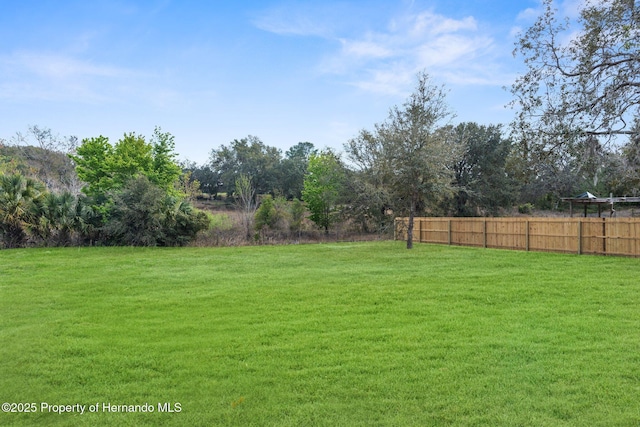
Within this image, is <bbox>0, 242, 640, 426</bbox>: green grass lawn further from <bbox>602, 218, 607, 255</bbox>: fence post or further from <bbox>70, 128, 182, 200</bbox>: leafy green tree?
<bbox>70, 128, 182, 200</bbox>: leafy green tree

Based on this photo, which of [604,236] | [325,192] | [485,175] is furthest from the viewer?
[485,175]

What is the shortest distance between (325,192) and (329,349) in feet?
87.0

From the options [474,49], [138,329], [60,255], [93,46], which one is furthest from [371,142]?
[138,329]

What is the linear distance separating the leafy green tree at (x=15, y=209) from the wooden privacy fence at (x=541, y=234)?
17899mm

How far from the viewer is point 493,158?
1390 inches

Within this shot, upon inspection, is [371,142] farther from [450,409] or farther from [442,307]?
[450,409]

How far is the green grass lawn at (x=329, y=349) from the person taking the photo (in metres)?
3.39

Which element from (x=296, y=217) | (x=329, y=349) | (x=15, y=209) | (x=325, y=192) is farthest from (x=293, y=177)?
(x=329, y=349)

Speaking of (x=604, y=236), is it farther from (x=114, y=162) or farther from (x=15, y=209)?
(x=114, y=162)

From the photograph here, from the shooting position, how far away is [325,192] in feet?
102

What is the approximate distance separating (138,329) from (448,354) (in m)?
4.08

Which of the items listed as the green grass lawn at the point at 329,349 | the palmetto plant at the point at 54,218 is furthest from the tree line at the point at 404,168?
the green grass lawn at the point at 329,349

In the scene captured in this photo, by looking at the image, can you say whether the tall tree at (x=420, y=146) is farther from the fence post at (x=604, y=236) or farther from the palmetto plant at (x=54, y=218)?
the palmetto plant at (x=54, y=218)

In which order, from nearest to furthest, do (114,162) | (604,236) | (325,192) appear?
(604,236) → (114,162) → (325,192)
